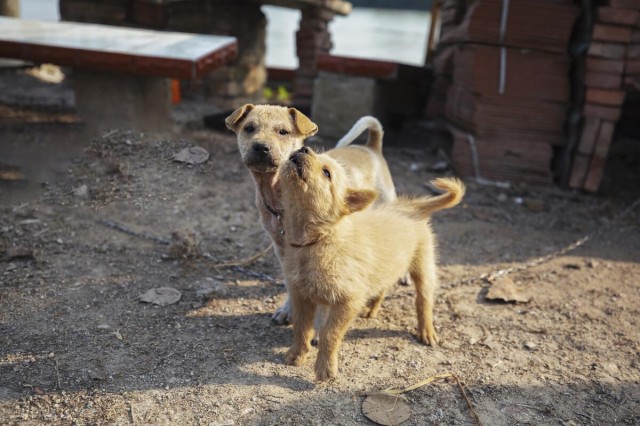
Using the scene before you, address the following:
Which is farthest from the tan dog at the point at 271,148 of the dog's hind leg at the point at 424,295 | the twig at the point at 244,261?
the twig at the point at 244,261

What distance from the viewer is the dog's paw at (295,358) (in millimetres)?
3201

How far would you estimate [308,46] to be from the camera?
32.4ft

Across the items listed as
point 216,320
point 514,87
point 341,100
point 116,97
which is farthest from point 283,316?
point 514,87

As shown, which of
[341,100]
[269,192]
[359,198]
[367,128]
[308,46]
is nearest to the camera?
[359,198]

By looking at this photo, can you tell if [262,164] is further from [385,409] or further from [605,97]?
[605,97]

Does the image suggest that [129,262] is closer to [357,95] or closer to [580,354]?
[580,354]

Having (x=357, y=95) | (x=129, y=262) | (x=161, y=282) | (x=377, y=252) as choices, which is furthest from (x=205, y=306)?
(x=357, y=95)

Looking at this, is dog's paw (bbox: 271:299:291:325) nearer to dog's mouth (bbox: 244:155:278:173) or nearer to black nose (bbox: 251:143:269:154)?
dog's mouth (bbox: 244:155:278:173)

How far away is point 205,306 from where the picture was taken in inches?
152

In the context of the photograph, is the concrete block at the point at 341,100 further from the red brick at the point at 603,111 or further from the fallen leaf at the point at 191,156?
the fallen leaf at the point at 191,156

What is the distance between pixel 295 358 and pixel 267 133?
1491 millimetres

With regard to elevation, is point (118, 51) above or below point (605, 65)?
below

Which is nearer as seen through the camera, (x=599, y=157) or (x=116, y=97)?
(x=116, y=97)

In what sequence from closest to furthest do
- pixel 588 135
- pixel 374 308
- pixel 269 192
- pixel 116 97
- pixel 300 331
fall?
1. pixel 300 331
2. pixel 269 192
3. pixel 374 308
4. pixel 116 97
5. pixel 588 135
